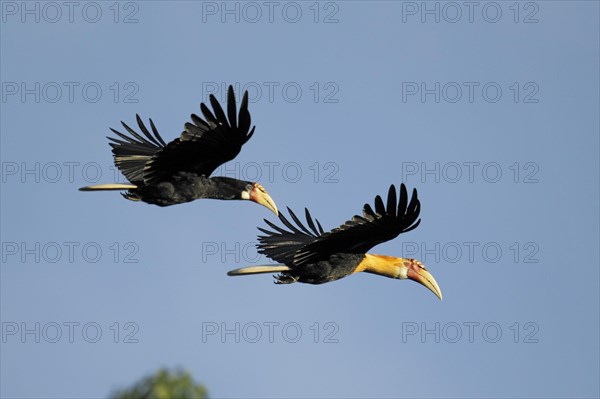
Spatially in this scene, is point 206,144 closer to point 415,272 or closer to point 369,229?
point 369,229

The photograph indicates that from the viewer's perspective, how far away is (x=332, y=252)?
2198 centimetres

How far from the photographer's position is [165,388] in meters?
25.8

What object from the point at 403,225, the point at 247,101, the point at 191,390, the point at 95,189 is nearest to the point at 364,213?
the point at 403,225

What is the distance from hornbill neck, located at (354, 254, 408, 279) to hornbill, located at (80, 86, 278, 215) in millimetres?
1938

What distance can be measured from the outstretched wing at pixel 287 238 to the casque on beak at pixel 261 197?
512 mm

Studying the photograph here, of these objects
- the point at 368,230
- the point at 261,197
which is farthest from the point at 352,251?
the point at 261,197

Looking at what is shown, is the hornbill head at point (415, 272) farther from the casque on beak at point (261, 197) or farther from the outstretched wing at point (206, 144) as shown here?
the outstretched wing at point (206, 144)

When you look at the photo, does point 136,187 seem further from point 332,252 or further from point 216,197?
point 332,252

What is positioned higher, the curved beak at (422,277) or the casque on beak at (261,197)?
the casque on beak at (261,197)

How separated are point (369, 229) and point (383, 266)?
1522 millimetres

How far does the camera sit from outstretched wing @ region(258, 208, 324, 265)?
920 inches

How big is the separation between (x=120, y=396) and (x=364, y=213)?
6.89m

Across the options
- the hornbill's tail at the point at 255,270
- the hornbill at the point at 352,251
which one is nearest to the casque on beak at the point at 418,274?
the hornbill at the point at 352,251

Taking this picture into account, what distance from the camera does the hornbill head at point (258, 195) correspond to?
916 inches
